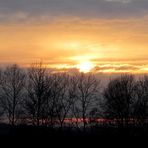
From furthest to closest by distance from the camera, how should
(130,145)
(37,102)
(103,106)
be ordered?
(103,106) < (37,102) < (130,145)

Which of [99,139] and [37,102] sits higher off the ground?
[37,102]

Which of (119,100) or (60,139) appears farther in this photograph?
(119,100)

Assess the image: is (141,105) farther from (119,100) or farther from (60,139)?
(60,139)

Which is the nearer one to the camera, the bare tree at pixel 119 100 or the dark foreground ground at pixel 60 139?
the dark foreground ground at pixel 60 139

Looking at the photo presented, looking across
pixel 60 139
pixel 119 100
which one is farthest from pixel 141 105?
pixel 60 139

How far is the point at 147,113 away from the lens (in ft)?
257

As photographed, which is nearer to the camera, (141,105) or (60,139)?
(60,139)

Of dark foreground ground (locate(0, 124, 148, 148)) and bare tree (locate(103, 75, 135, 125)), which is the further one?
bare tree (locate(103, 75, 135, 125))

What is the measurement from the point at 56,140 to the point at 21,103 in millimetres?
36736

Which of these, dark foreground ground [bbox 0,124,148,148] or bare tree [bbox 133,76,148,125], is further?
bare tree [bbox 133,76,148,125]

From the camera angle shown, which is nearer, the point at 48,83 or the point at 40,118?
the point at 40,118

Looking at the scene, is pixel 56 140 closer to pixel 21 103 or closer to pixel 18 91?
pixel 21 103

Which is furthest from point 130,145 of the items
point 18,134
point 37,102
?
point 37,102

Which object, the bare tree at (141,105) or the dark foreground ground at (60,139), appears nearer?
the dark foreground ground at (60,139)
